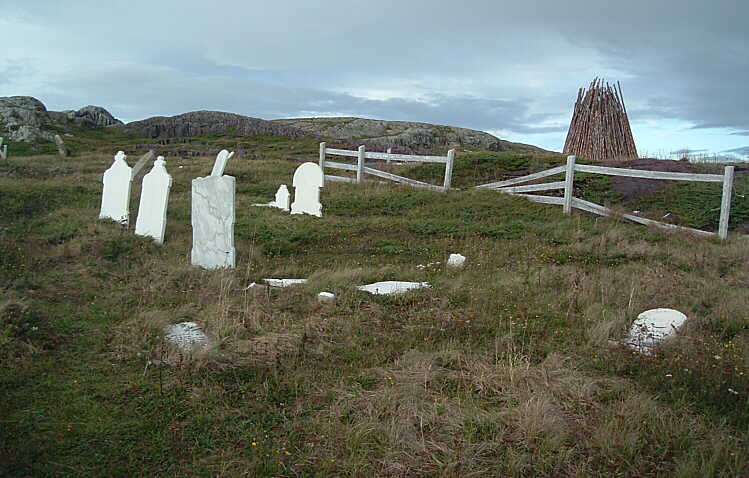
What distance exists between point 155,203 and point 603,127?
15995 mm

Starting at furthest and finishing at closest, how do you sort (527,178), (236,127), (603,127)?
(236,127) → (603,127) → (527,178)

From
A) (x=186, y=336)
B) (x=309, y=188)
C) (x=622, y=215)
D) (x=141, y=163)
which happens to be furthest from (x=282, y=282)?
(x=622, y=215)

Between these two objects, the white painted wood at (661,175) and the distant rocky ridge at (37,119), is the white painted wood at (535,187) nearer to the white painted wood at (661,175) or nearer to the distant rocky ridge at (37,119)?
the white painted wood at (661,175)

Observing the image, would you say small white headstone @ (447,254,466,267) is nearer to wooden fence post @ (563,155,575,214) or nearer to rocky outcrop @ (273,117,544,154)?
wooden fence post @ (563,155,575,214)

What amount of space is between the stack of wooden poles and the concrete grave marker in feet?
49.0

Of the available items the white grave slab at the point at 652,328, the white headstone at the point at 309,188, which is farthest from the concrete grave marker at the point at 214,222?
the white grave slab at the point at 652,328

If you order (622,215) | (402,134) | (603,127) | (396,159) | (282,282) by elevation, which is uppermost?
(402,134)

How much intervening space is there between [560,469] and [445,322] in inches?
103

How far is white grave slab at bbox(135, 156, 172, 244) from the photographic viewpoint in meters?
9.72

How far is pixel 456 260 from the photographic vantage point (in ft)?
28.7

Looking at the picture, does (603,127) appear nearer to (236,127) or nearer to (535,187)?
(535,187)

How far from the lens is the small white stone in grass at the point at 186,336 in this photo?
202 inches

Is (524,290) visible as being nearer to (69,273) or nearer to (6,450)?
(6,450)

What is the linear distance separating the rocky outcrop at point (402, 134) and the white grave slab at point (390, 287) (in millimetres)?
36164
